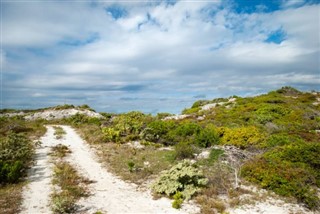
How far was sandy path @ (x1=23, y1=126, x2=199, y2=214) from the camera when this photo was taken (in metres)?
9.33

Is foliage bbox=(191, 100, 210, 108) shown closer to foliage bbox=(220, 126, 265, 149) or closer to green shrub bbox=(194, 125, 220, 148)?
green shrub bbox=(194, 125, 220, 148)

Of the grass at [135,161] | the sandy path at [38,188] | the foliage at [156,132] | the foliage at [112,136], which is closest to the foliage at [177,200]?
the grass at [135,161]

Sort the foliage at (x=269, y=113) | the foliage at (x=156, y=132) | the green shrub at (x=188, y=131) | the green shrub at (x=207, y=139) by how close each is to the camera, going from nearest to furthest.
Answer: the green shrub at (x=207, y=139) → the green shrub at (x=188, y=131) → the foliage at (x=156, y=132) → the foliage at (x=269, y=113)

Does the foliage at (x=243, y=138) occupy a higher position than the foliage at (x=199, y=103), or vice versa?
the foliage at (x=199, y=103)

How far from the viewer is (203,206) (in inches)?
368

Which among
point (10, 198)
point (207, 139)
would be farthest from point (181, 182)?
point (207, 139)

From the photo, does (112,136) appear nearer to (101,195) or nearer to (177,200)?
(101,195)

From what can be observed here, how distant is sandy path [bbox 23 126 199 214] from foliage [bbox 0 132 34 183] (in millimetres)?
772

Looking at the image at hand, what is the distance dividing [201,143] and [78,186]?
9.61 metres

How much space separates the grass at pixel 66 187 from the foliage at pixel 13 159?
164 cm

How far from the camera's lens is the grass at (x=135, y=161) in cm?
1327

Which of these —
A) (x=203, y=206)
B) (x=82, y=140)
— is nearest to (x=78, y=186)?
(x=203, y=206)

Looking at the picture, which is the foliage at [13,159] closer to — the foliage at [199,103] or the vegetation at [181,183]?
the vegetation at [181,183]

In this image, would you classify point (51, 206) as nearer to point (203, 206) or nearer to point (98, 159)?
point (203, 206)
